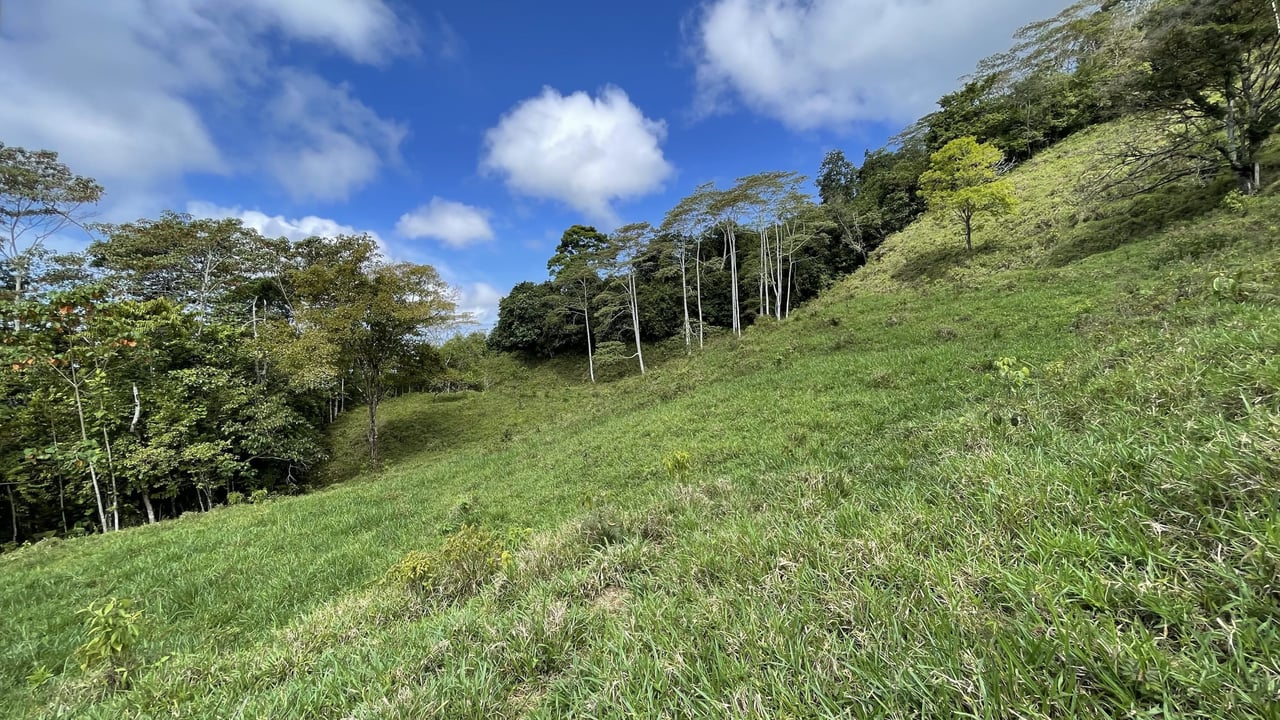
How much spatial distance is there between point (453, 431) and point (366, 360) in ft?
20.7

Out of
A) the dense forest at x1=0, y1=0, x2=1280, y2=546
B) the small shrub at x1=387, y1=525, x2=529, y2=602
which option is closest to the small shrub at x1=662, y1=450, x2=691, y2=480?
the small shrub at x1=387, y1=525, x2=529, y2=602

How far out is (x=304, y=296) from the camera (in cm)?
1828

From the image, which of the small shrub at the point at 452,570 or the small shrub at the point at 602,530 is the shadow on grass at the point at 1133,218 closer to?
the small shrub at the point at 602,530

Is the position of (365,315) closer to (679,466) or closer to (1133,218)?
(679,466)

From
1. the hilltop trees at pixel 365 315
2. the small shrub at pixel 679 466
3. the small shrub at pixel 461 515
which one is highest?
the hilltop trees at pixel 365 315

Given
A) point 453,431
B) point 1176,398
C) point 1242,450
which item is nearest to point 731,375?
point 1176,398

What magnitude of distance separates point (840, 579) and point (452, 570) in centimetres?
332

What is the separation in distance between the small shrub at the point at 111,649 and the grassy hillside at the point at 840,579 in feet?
0.45

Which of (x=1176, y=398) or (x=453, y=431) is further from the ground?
(x=1176, y=398)

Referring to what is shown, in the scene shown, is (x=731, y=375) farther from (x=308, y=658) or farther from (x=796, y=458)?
(x=308, y=658)

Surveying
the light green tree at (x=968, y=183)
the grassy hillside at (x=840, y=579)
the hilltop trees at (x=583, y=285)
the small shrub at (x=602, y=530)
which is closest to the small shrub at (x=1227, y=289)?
the grassy hillside at (x=840, y=579)

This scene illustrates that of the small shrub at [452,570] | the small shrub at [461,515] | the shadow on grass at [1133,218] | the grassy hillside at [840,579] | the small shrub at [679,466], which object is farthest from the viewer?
the shadow on grass at [1133,218]

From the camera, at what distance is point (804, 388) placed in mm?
10641

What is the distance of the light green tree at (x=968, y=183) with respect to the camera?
1938 cm
